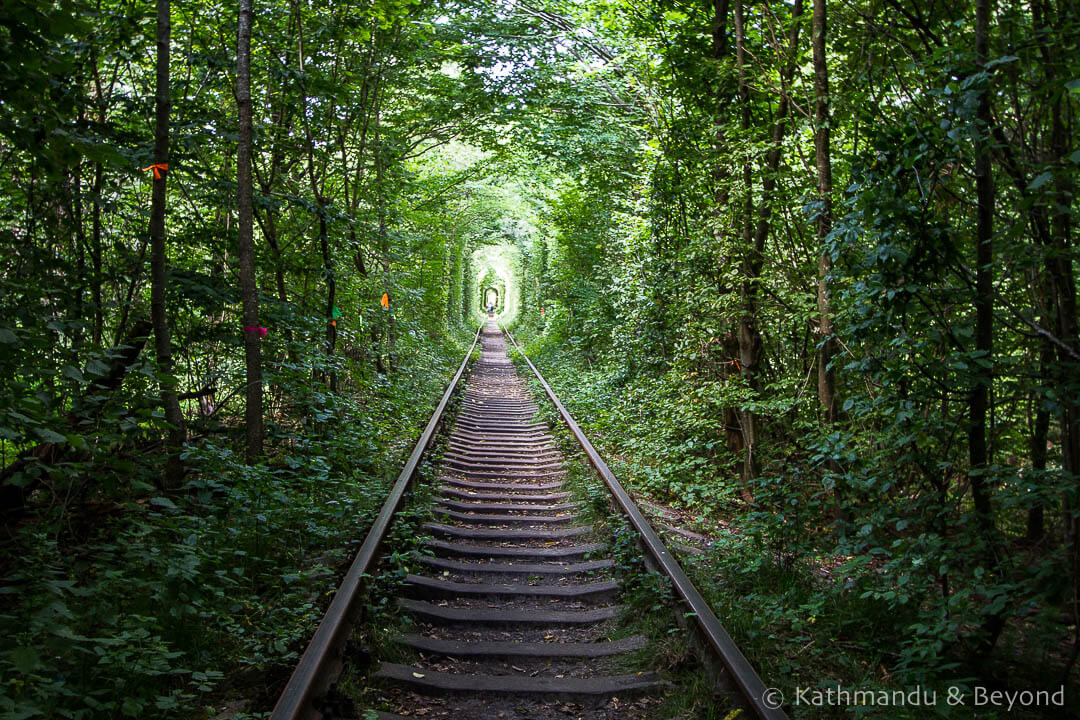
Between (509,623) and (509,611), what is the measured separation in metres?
0.15

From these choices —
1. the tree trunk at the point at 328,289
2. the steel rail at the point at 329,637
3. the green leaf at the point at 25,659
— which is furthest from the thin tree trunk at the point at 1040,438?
the tree trunk at the point at 328,289

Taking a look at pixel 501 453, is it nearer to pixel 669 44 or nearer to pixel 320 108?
pixel 320 108

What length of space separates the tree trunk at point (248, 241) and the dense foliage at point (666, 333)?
0.02m

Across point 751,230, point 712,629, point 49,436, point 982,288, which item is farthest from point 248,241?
point 982,288

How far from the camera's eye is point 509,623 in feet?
14.3

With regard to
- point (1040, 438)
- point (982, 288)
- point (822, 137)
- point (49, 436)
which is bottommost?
point (1040, 438)

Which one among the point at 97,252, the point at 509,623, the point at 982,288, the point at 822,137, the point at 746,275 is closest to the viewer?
the point at 982,288

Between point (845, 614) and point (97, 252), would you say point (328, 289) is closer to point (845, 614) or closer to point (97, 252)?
point (97, 252)

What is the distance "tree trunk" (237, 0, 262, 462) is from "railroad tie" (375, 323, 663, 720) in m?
1.84

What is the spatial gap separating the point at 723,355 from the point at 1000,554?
4677mm

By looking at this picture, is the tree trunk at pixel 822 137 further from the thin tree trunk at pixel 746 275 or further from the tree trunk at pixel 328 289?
the tree trunk at pixel 328 289

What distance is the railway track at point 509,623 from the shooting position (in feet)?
11.1

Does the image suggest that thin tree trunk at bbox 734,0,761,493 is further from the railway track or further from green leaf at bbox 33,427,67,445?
green leaf at bbox 33,427,67,445

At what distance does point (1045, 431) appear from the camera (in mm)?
3941
